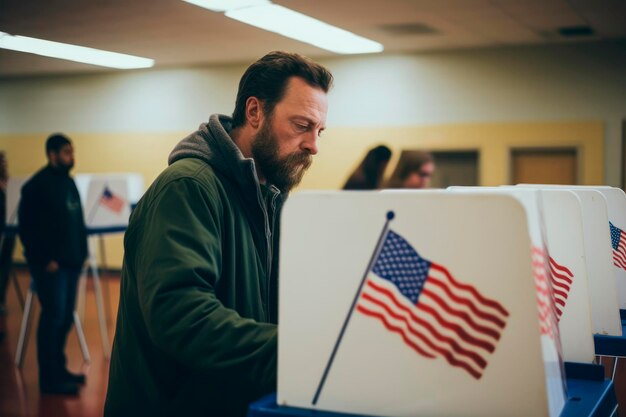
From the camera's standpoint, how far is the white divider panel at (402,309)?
995 mm

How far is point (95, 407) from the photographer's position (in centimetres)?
427

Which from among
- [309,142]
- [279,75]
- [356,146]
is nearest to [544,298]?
[309,142]

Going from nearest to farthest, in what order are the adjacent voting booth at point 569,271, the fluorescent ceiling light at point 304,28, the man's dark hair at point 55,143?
the adjacent voting booth at point 569,271
the man's dark hair at point 55,143
the fluorescent ceiling light at point 304,28

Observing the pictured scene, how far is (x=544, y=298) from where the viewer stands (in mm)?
1104

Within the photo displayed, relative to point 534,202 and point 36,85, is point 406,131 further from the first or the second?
point 534,202

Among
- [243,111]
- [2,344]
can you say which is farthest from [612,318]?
[2,344]

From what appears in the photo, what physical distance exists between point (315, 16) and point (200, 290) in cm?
524

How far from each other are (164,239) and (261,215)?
350mm

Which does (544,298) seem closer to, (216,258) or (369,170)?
(216,258)

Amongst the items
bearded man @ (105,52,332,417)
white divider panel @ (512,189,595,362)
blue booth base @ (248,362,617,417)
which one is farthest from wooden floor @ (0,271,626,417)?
bearded man @ (105,52,332,417)

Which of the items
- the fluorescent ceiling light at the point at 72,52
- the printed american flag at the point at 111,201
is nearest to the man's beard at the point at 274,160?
the printed american flag at the point at 111,201

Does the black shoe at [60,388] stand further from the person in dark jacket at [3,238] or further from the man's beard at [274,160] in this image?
the man's beard at [274,160]

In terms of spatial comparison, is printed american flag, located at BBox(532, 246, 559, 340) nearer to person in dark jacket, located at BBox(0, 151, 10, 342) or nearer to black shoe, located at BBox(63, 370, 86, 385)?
black shoe, located at BBox(63, 370, 86, 385)

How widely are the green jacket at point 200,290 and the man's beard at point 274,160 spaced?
0.03 metres
